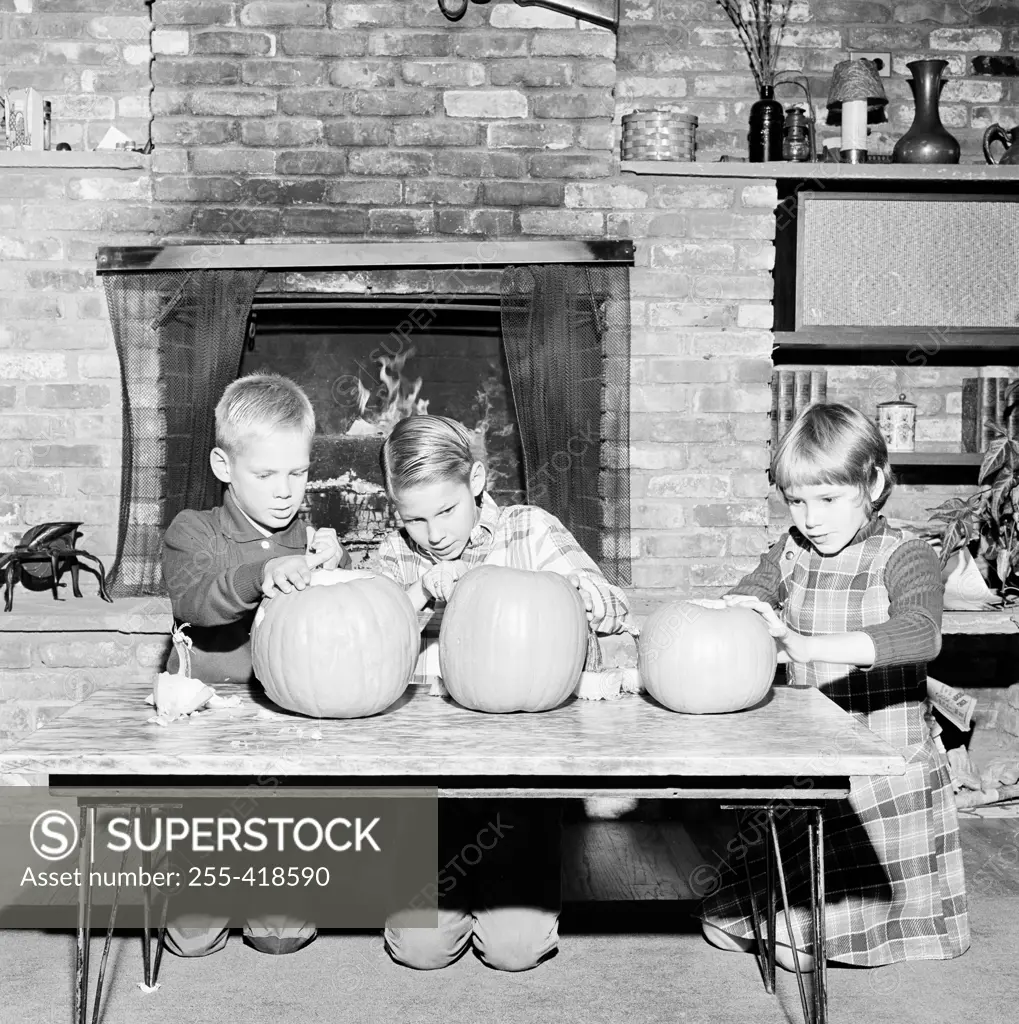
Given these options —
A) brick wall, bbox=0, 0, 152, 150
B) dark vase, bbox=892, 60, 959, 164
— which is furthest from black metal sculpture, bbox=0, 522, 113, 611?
dark vase, bbox=892, 60, 959, 164

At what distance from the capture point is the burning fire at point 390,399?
3814 millimetres

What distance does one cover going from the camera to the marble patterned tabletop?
146cm

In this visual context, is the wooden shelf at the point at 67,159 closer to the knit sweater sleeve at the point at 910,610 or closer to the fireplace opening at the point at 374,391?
the fireplace opening at the point at 374,391

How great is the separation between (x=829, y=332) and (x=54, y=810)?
264cm

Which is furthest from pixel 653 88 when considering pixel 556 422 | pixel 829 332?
pixel 556 422

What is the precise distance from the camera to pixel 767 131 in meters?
3.60

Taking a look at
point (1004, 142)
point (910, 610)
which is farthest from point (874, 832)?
point (1004, 142)

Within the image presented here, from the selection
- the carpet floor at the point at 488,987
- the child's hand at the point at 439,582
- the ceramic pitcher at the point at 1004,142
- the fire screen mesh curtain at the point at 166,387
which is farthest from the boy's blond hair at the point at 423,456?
the ceramic pitcher at the point at 1004,142

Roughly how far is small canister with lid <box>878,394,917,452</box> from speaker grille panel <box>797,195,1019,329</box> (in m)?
0.29

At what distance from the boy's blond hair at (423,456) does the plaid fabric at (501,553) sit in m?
0.19

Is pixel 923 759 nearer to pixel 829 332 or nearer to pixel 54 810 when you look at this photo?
pixel 829 332

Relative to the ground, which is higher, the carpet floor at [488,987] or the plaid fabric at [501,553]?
the plaid fabric at [501,553]

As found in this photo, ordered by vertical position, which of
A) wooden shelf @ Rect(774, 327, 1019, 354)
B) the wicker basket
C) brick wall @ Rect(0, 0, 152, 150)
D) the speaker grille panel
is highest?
brick wall @ Rect(0, 0, 152, 150)

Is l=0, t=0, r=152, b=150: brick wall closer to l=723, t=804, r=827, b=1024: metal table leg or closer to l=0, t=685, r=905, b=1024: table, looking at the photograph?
l=0, t=685, r=905, b=1024: table
